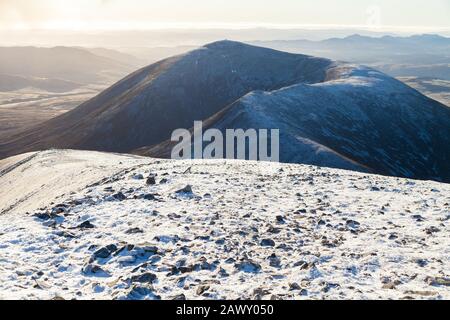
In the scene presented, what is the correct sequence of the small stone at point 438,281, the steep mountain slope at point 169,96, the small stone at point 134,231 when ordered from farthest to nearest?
the steep mountain slope at point 169,96 < the small stone at point 134,231 < the small stone at point 438,281

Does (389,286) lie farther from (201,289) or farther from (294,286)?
(201,289)

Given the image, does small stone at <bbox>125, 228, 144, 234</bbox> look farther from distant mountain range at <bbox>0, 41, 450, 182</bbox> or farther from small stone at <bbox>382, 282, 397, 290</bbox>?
distant mountain range at <bbox>0, 41, 450, 182</bbox>

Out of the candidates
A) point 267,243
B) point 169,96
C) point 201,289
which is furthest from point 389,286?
point 169,96

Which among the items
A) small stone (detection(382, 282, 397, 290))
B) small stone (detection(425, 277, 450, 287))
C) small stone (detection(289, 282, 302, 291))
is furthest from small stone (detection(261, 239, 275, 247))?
small stone (detection(425, 277, 450, 287))

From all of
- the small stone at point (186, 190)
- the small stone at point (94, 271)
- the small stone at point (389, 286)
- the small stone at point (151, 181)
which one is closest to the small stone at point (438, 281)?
the small stone at point (389, 286)

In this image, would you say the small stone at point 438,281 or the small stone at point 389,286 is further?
the small stone at point 438,281

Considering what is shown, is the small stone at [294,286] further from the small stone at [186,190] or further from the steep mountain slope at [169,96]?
the steep mountain slope at [169,96]
